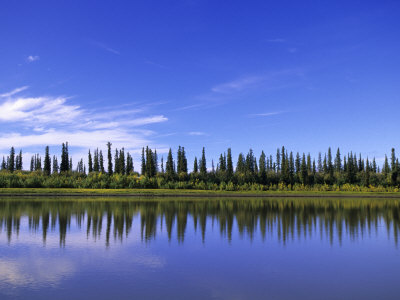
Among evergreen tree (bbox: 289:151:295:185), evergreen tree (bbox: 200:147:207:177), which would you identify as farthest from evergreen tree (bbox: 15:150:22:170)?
evergreen tree (bbox: 289:151:295:185)

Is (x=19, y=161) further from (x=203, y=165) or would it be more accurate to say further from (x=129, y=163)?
(x=203, y=165)

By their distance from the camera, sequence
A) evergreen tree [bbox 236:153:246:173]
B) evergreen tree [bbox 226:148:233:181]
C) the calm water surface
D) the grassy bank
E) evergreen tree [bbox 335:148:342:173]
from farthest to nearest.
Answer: evergreen tree [bbox 335:148:342:173]
evergreen tree [bbox 236:153:246:173]
evergreen tree [bbox 226:148:233:181]
the grassy bank
the calm water surface

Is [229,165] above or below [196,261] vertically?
above

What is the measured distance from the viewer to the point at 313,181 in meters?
137

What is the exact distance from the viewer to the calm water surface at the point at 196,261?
46.9 feet

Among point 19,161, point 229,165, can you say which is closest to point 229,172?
point 229,165

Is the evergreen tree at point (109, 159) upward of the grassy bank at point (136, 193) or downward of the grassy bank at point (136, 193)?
upward

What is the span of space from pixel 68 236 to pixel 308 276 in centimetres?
1826

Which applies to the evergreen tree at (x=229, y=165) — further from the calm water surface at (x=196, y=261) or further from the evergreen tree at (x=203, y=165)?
the calm water surface at (x=196, y=261)

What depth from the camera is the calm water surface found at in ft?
46.9

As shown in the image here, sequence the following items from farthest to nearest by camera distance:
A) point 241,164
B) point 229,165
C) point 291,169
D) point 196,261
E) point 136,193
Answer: point 241,164, point 229,165, point 291,169, point 136,193, point 196,261

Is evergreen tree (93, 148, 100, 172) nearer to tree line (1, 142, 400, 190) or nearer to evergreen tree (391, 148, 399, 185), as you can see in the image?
tree line (1, 142, 400, 190)

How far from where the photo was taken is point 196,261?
1964 cm

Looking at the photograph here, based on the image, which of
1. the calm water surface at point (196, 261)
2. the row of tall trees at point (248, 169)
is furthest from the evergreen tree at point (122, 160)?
the calm water surface at point (196, 261)
